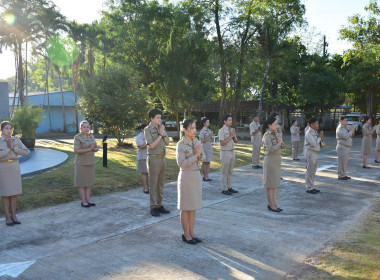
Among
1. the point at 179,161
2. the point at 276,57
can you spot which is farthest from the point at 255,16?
the point at 179,161

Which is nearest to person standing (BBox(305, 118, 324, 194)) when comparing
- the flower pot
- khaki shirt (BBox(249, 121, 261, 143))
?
khaki shirt (BBox(249, 121, 261, 143))

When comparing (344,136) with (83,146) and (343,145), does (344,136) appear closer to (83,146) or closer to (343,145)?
(343,145)

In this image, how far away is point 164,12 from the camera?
100 ft

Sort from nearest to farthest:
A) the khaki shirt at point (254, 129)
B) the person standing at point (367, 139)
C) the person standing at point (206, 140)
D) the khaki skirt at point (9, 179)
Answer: the khaki skirt at point (9, 179)
the person standing at point (206, 140)
the khaki shirt at point (254, 129)
the person standing at point (367, 139)

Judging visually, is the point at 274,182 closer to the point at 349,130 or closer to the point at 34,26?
the point at 349,130

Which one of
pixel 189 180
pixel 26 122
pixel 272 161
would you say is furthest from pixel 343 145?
pixel 26 122

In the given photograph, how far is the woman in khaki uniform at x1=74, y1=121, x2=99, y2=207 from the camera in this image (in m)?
6.51

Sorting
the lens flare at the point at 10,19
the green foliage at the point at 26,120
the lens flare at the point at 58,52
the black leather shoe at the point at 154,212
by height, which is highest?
the lens flare at the point at 10,19

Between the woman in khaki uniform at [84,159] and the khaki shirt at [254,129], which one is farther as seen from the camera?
the khaki shirt at [254,129]

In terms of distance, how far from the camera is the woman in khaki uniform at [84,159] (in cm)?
651

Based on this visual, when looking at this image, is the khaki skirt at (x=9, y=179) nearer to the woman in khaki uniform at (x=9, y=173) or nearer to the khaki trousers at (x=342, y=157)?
the woman in khaki uniform at (x=9, y=173)

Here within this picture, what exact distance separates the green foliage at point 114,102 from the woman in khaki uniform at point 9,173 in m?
11.1

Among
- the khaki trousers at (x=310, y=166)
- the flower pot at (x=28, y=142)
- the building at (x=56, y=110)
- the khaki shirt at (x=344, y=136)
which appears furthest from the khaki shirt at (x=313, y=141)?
the building at (x=56, y=110)

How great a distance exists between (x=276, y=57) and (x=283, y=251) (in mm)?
21776
